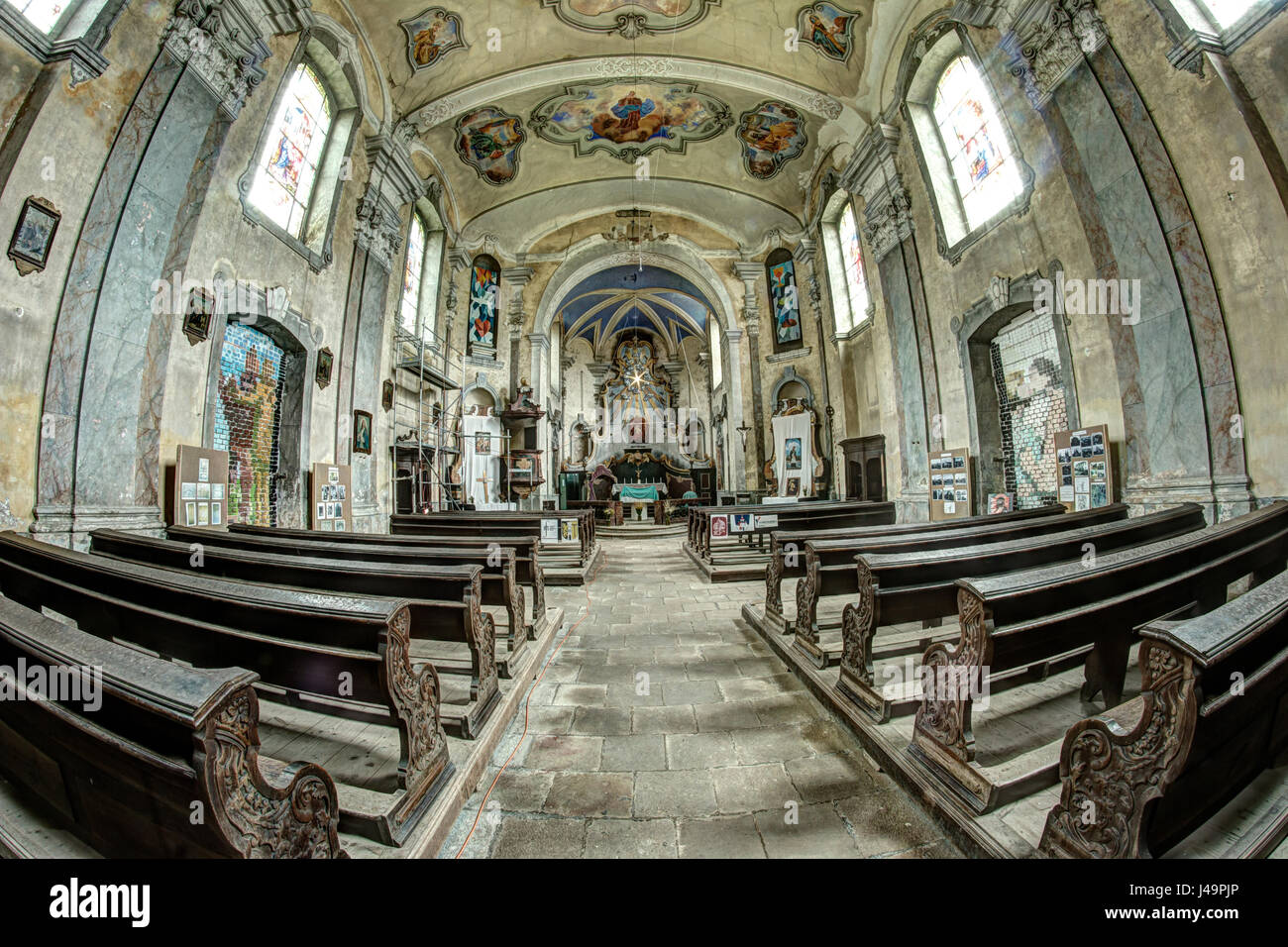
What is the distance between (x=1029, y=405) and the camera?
6367 mm

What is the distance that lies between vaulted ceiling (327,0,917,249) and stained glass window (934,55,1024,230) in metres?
1.54

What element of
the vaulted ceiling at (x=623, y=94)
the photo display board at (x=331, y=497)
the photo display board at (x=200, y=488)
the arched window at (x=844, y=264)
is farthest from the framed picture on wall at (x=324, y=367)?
the arched window at (x=844, y=264)

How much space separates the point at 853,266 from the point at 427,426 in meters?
11.0

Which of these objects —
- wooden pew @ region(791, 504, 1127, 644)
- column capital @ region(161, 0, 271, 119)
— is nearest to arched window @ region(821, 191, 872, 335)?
wooden pew @ region(791, 504, 1127, 644)

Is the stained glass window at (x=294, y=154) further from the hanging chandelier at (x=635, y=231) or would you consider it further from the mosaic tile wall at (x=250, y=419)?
the hanging chandelier at (x=635, y=231)

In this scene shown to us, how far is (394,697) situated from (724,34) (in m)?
12.0

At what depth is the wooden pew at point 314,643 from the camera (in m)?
1.61

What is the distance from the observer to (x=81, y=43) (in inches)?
147

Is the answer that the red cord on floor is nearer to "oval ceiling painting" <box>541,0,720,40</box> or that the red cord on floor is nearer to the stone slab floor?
the stone slab floor

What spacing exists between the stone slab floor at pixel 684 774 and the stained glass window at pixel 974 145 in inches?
299

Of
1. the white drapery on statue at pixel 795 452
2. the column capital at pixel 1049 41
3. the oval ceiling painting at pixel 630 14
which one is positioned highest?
the oval ceiling painting at pixel 630 14

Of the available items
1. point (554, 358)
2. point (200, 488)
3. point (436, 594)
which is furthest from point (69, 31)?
point (554, 358)
